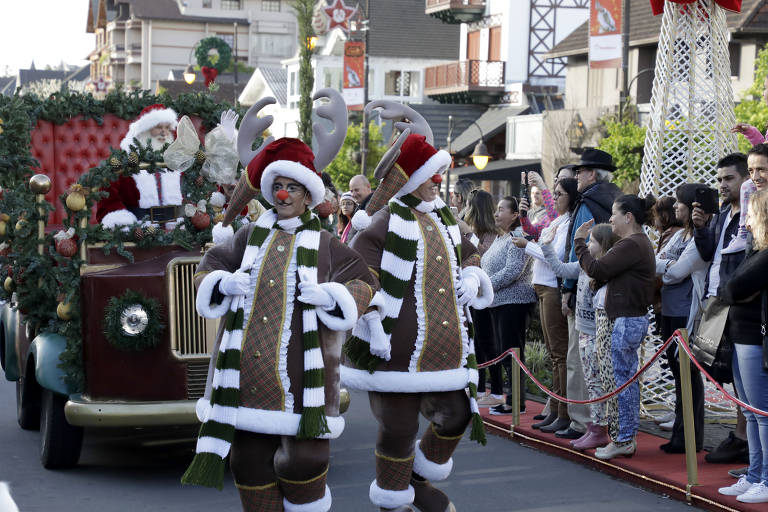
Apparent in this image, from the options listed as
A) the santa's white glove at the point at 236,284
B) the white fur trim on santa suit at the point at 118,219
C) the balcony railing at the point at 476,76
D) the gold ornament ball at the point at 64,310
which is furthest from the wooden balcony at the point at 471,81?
the santa's white glove at the point at 236,284

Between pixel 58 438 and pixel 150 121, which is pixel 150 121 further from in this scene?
pixel 58 438

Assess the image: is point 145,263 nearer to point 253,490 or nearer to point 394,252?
point 394,252

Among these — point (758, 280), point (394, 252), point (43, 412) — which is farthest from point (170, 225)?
point (758, 280)

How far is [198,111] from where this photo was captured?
32.2 ft

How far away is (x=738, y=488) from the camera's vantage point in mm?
6895

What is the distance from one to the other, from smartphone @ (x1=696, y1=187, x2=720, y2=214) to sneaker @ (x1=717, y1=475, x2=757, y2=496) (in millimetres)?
2040

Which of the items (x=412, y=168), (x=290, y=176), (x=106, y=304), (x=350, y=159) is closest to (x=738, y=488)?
(x=412, y=168)

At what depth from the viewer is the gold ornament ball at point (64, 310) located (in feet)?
24.8

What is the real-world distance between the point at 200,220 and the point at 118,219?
1.84ft

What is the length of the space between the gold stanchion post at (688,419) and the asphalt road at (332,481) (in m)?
0.19

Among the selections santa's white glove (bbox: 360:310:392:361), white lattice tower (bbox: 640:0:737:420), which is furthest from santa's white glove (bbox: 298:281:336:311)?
white lattice tower (bbox: 640:0:737:420)

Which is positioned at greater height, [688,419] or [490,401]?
[688,419]

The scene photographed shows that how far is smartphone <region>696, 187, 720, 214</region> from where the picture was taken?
810cm

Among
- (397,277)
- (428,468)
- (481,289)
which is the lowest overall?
(428,468)
